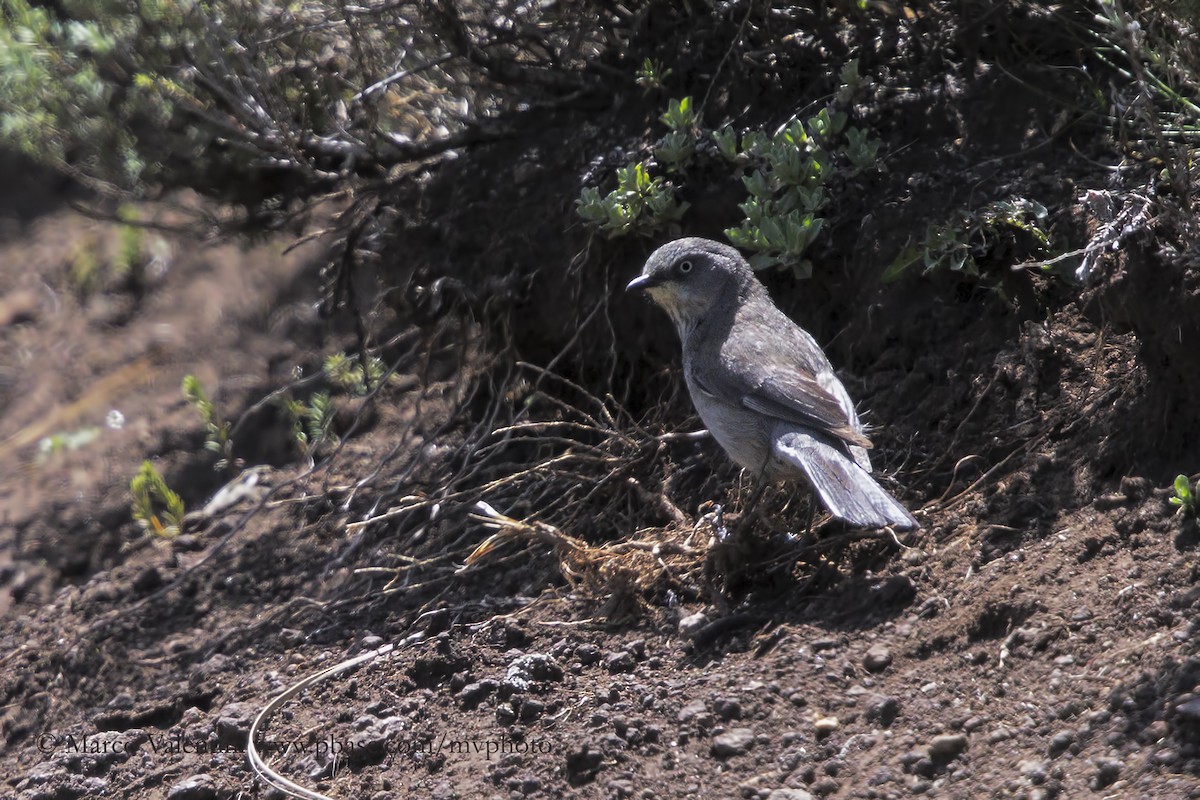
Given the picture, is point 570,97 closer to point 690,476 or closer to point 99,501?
point 690,476

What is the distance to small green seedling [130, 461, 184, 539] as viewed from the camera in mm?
6836

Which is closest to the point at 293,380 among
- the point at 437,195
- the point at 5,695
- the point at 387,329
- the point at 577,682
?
the point at 387,329

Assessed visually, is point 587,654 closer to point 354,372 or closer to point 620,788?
point 620,788

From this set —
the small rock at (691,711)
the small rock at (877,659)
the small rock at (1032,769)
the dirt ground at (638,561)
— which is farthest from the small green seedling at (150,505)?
the small rock at (1032,769)

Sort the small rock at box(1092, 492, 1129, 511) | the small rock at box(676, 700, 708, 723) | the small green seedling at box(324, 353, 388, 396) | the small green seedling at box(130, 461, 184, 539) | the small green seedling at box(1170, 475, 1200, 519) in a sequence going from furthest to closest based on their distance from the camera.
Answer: the small green seedling at box(130, 461, 184, 539) → the small green seedling at box(324, 353, 388, 396) → the small rock at box(1092, 492, 1129, 511) → the small rock at box(676, 700, 708, 723) → the small green seedling at box(1170, 475, 1200, 519)

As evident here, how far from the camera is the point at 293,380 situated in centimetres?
777

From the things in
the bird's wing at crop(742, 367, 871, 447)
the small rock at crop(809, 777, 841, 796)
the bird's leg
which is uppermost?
the bird's wing at crop(742, 367, 871, 447)

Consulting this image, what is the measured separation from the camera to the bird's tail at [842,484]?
4.17 m

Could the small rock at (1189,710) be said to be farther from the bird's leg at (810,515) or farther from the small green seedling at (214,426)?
the small green seedling at (214,426)

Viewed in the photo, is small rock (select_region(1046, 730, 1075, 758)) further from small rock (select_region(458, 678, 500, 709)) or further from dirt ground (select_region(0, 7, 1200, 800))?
small rock (select_region(458, 678, 500, 709))

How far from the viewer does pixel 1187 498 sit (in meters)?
3.87

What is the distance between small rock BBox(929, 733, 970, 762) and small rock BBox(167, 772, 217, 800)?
2.49 m

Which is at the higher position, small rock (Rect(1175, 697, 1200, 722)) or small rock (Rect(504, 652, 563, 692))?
small rock (Rect(1175, 697, 1200, 722))

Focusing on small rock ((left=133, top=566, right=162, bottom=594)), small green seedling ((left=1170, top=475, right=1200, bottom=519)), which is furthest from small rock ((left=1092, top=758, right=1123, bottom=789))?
small rock ((left=133, top=566, right=162, bottom=594))
